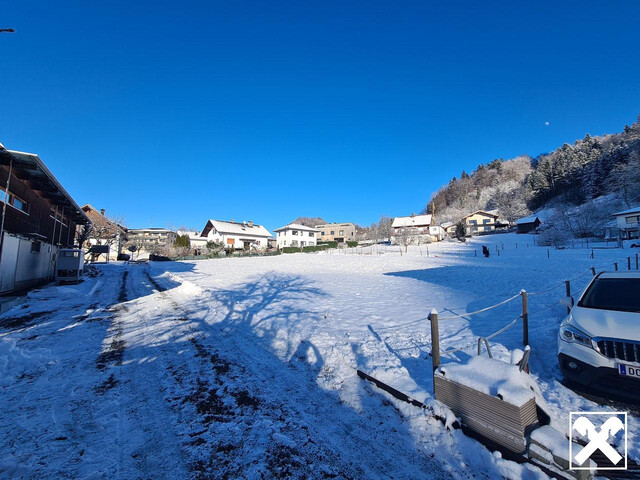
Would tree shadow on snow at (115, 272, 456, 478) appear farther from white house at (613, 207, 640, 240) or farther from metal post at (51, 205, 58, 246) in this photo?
white house at (613, 207, 640, 240)

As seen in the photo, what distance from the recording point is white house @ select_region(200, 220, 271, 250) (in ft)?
195

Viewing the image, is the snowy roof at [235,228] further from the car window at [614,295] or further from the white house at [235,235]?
the car window at [614,295]

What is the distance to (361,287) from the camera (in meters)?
14.4

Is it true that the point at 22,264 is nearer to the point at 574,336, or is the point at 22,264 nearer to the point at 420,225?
the point at 574,336

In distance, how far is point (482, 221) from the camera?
252 ft

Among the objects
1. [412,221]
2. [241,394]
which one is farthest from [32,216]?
[412,221]

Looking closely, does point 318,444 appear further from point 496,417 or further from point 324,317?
point 324,317

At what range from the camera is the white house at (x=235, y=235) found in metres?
59.4

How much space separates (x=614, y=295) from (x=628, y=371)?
207cm

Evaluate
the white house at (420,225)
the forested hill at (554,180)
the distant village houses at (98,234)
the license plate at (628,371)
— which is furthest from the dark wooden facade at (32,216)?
the forested hill at (554,180)

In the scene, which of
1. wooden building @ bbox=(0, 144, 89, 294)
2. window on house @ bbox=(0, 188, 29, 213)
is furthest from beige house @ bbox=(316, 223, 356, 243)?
window on house @ bbox=(0, 188, 29, 213)

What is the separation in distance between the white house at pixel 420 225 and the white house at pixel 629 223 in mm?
30161

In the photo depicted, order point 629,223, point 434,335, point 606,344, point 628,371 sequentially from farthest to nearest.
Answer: point 629,223, point 434,335, point 606,344, point 628,371

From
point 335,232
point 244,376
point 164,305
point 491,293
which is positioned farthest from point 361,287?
point 335,232
